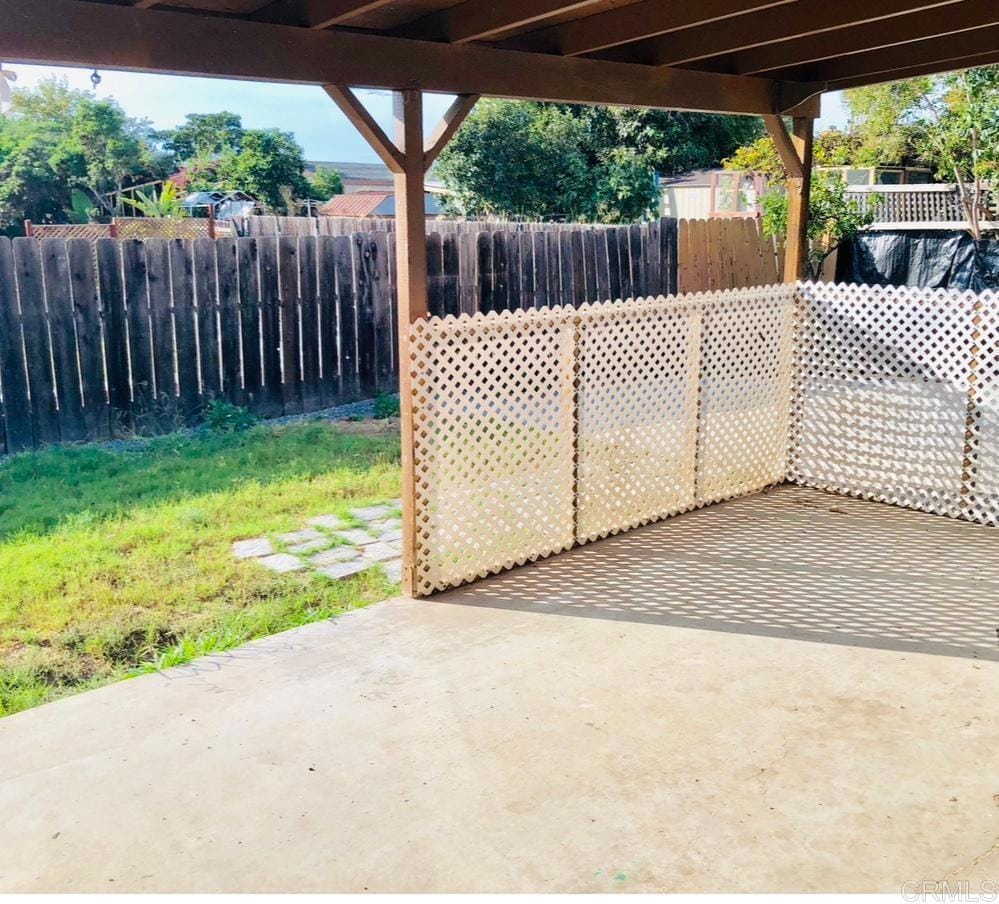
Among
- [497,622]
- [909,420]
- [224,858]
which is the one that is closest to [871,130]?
[909,420]

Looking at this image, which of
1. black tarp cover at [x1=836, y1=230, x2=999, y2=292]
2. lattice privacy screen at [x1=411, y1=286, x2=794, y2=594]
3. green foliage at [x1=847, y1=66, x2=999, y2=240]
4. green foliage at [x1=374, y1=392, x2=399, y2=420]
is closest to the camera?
lattice privacy screen at [x1=411, y1=286, x2=794, y2=594]

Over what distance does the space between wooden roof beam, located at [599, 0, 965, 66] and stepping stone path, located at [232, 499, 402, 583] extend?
3.17 m

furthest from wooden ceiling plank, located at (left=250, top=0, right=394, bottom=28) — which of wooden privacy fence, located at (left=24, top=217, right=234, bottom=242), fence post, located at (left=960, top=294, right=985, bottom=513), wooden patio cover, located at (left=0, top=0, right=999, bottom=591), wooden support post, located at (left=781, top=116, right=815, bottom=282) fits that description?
wooden privacy fence, located at (left=24, top=217, right=234, bottom=242)

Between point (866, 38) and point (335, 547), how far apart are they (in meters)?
4.37

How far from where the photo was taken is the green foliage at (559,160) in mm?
24453

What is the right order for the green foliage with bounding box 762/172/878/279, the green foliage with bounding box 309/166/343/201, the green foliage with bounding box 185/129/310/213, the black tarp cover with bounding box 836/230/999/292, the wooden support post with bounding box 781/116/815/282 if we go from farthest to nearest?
the green foliage with bounding box 309/166/343/201 → the green foliage with bounding box 185/129/310/213 → the green foliage with bounding box 762/172/878/279 → the black tarp cover with bounding box 836/230/999/292 → the wooden support post with bounding box 781/116/815/282

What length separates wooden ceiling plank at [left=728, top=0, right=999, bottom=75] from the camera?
5.30 metres

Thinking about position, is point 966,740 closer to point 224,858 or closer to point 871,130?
point 224,858

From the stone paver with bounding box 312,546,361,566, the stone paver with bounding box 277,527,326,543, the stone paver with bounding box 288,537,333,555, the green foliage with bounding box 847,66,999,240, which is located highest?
the green foliage with bounding box 847,66,999,240

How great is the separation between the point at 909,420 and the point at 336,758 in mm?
4621

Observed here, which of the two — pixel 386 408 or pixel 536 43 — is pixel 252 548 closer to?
pixel 536 43

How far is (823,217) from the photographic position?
40.1 ft

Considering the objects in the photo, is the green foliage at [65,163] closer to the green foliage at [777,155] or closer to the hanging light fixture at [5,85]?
the green foliage at [777,155]

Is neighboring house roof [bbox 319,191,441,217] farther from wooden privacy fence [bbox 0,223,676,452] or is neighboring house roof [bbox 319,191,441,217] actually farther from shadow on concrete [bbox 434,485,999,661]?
shadow on concrete [bbox 434,485,999,661]
